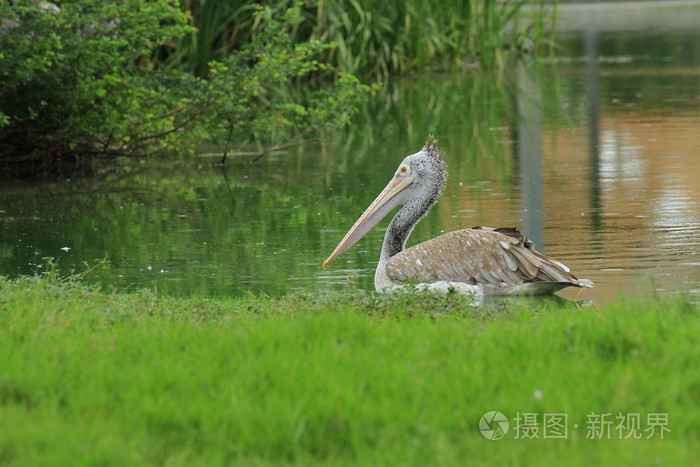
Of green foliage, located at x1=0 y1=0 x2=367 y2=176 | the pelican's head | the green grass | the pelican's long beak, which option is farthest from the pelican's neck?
green foliage, located at x1=0 y1=0 x2=367 y2=176

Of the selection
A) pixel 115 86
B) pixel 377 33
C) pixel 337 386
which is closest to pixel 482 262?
pixel 337 386

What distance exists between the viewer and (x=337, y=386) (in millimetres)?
4984

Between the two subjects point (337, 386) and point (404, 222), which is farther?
point (404, 222)

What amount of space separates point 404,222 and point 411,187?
1.19 feet

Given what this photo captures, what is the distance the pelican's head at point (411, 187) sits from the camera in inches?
351

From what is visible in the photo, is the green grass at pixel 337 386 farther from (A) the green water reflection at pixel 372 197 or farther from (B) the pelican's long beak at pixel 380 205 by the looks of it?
(B) the pelican's long beak at pixel 380 205

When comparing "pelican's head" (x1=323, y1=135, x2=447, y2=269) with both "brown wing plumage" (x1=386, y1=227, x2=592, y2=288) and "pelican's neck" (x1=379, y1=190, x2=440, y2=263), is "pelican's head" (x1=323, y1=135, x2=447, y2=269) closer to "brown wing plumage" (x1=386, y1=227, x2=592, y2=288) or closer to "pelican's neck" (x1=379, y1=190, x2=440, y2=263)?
"pelican's neck" (x1=379, y1=190, x2=440, y2=263)

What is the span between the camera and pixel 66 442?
14.7ft

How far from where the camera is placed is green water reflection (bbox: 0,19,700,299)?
9297 millimetres

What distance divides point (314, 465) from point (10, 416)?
4.07 feet

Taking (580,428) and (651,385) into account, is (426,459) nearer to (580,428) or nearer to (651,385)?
(580,428)

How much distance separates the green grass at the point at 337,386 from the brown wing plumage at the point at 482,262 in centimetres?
142

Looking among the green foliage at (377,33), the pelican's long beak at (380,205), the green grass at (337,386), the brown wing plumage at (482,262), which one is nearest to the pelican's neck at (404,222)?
the pelican's long beak at (380,205)

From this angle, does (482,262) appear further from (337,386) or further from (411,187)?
(337,386)
